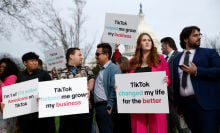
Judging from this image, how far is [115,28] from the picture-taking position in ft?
21.7

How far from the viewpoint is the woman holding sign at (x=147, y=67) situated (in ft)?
12.0

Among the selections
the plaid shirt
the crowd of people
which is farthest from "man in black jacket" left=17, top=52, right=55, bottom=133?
the plaid shirt

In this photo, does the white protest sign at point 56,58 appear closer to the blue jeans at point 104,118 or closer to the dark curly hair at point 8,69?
the dark curly hair at point 8,69

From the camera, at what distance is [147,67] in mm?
3932

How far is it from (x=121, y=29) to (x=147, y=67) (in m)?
2.92

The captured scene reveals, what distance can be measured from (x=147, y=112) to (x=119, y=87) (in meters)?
0.61

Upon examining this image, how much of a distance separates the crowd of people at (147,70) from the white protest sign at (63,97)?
36 cm

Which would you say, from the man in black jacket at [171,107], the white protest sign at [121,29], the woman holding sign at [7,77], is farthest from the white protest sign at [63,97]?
the white protest sign at [121,29]

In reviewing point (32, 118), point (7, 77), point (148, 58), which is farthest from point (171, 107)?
point (7, 77)

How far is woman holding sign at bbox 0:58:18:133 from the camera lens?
476cm

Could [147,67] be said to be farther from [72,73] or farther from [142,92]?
[72,73]

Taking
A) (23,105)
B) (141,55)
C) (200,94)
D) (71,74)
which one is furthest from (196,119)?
(23,105)

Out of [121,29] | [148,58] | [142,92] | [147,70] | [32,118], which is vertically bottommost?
[32,118]

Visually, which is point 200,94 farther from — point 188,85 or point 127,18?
point 127,18
